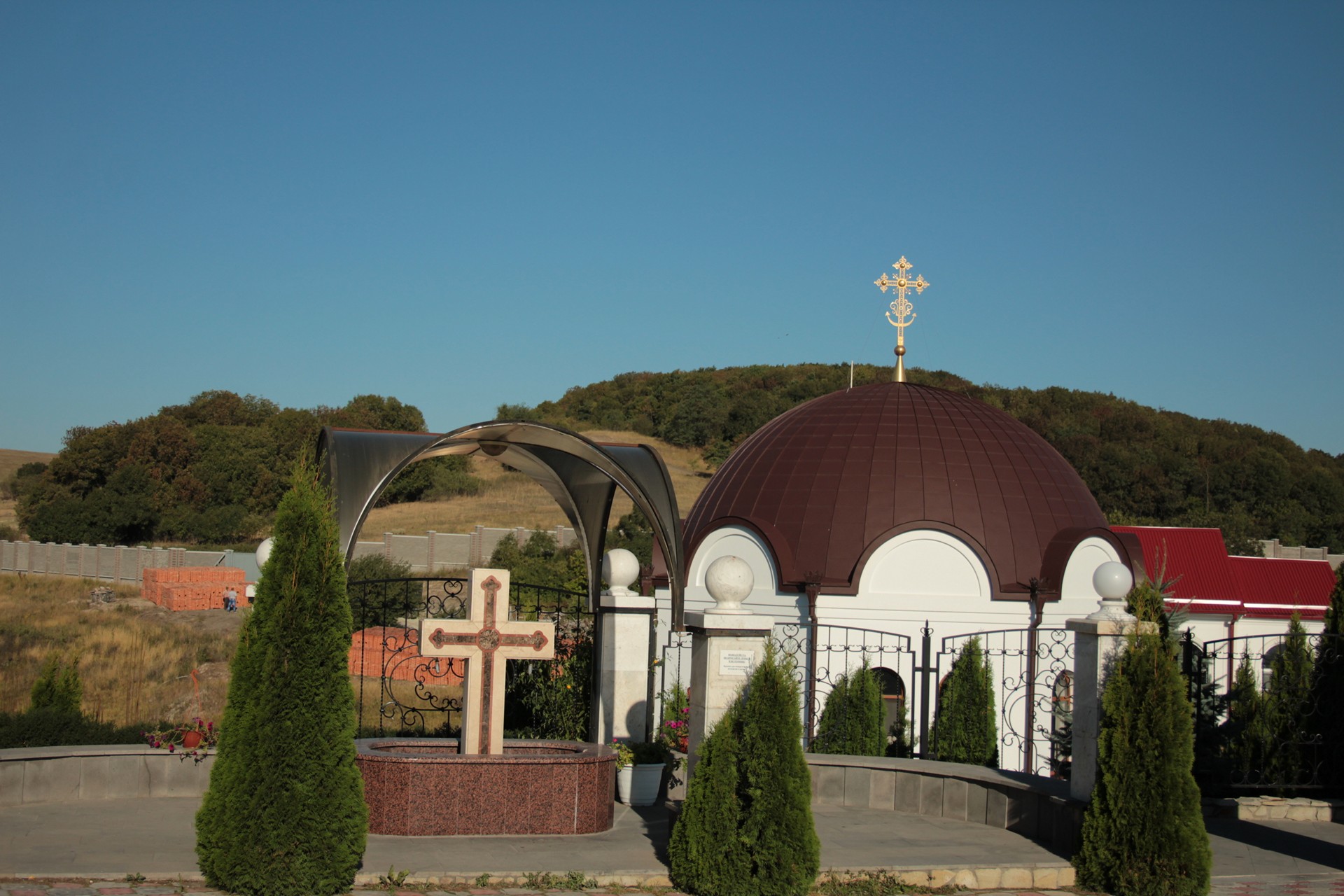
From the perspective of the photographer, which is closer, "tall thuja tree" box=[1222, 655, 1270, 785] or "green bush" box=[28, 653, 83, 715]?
"tall thuja tree" box=[1222, 655, 1270, 785]

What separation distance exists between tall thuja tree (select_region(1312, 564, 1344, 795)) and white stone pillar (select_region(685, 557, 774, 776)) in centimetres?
616

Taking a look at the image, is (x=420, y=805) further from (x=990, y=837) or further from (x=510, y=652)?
(x=990, y=837)

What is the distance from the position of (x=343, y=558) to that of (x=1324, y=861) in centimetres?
762

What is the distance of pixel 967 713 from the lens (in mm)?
15094

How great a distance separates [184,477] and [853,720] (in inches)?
2137

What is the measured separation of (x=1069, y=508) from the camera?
59.9 ft

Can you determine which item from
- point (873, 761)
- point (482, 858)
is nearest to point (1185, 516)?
point (873, 761)

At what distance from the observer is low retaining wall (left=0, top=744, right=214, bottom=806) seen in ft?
30.2

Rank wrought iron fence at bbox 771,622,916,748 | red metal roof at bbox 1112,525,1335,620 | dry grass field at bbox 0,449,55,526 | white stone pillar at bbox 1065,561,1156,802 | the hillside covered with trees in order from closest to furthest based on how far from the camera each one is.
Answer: white stone pillar at bbox 1065,561,1156,802
wrought iron fence at bbox 771,622,916,748
red metal roof at bbox 1112,525,1335,620
the hillside covered with trees
dry grass field at bbox 0,449,55,526

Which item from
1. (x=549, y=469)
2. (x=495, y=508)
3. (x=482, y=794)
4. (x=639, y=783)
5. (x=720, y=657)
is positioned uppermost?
(x=495, y=508)

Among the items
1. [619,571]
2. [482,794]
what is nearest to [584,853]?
[482,794]

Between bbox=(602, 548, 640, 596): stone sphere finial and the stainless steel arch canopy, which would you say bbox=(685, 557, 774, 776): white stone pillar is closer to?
the stainless steel arch canopy

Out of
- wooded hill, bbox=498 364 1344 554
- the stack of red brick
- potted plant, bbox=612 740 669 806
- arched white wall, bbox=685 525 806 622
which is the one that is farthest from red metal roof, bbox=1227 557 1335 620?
the stack of red brick

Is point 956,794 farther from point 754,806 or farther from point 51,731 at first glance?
point 51,731
